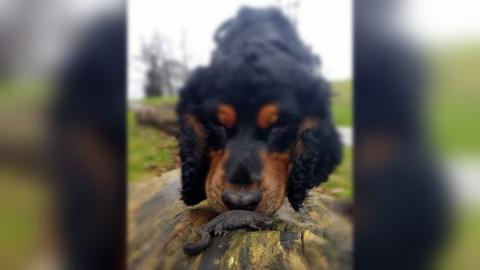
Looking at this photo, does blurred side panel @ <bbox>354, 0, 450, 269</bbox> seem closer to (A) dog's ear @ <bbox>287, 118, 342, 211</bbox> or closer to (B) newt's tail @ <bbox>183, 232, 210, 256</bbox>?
(A) dog's ear @ <bbox>287, 118, 342, 211</bbox>

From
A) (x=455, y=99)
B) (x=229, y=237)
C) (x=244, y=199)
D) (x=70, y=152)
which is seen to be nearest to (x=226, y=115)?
(x=244, y=199)

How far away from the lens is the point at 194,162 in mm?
1284

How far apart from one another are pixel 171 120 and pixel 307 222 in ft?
1.72

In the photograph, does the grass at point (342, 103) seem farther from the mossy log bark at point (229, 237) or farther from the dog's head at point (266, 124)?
the mossy log bark at point (229, 237)

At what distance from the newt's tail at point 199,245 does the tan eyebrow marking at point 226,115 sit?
1.13 ft

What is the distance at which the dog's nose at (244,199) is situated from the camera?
4.10ft

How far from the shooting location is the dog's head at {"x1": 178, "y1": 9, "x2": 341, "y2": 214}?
124 cm

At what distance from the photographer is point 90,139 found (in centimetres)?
127

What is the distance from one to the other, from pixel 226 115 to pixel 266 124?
0.41ft

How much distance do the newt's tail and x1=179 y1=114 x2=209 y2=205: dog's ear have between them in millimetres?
109

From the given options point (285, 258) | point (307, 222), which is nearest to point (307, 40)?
point (307, 222)

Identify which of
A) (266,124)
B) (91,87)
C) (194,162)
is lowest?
(194,162)

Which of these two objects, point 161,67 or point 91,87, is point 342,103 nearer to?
point 161,67

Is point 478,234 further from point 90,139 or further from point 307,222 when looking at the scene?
point 90,139
